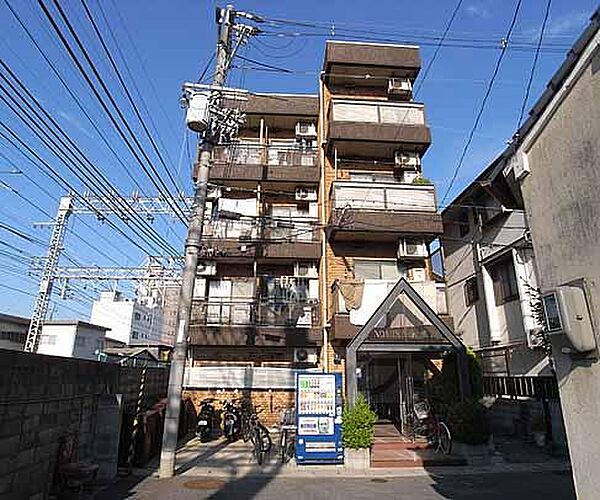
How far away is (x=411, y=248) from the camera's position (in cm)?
1394

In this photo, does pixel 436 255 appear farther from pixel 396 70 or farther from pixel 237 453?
pixel 237 453

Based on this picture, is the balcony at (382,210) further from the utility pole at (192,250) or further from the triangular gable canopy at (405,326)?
the utility pole at (192,250)

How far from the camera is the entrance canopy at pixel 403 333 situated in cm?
979

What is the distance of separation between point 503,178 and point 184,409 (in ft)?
36.3

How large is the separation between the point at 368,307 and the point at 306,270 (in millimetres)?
3620

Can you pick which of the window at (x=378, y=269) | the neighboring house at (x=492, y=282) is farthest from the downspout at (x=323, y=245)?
the neighboring house at (x=492, y=282)

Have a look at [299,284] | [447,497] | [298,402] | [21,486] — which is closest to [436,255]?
[299,284]

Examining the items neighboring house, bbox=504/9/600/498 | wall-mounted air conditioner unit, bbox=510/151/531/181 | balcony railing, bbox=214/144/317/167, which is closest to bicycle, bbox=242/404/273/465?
neighboring house, bbox=504/9/600/498

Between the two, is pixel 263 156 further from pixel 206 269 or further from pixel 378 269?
pixel 378 269

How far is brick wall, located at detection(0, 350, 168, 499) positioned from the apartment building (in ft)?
21.2

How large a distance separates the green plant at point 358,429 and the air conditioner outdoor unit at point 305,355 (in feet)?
16.9

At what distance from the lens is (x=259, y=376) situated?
13.4 meters

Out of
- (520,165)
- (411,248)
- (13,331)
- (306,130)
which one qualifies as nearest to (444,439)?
(411,248)

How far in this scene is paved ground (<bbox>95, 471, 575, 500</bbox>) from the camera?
6.38 metres
